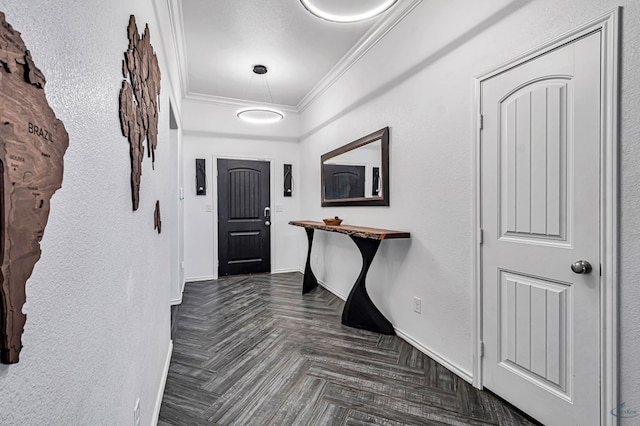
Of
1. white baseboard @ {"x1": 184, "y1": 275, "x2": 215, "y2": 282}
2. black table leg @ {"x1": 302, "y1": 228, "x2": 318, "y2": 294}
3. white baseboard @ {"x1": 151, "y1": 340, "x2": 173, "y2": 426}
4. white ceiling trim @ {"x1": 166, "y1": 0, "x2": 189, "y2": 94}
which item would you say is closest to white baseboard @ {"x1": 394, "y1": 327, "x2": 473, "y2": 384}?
black table leg @ {"x1": 302, "y1": 228, "x2": 318, "y2": 294}

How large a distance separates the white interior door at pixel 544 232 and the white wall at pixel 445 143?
0.11 metres

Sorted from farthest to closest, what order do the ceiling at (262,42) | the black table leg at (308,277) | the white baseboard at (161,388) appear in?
the black table leg at (308,277), the ceiling at (262,42), the white baseboard at (161,388)

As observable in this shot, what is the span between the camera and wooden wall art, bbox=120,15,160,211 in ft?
3.64

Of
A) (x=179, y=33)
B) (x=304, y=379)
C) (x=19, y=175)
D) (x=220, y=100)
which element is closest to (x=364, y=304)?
(x=304, y=379)

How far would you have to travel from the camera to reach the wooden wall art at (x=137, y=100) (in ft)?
3.64

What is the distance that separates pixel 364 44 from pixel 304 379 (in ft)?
9.95

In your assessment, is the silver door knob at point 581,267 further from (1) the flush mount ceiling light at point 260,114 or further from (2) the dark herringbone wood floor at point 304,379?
(1) the flush mount ceiling light at point 260,114

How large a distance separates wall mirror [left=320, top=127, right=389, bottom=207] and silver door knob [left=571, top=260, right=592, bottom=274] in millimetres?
1609

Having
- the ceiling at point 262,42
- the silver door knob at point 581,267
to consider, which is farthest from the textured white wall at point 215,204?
the silver door knob at point 581,267

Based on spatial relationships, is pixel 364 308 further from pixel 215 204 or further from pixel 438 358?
pixel 215 204

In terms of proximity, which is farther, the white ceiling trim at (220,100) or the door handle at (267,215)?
the door handle at (267,215)

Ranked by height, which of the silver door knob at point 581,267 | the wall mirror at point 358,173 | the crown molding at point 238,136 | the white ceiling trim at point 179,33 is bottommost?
the silver door knob at point 581,267

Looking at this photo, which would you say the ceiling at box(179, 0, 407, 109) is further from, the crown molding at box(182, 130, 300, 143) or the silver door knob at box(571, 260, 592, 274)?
the silver door knob at box(571, 260, 592, 274)

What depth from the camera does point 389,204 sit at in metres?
2.97
